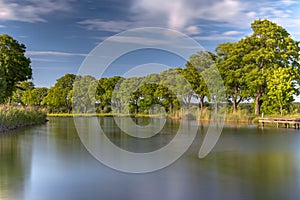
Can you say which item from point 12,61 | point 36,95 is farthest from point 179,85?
point 36,95

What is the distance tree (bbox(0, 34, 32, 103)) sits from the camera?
24250 mm

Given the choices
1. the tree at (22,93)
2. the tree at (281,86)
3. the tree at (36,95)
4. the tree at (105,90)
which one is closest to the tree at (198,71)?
the tree at (281,86)

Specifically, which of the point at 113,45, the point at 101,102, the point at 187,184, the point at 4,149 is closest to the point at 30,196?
the point at 187,184

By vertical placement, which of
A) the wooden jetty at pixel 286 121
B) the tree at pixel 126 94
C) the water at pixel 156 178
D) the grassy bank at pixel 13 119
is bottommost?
the water at pixel 156 178

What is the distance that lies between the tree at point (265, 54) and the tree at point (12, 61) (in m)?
15.6

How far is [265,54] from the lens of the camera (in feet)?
80.4

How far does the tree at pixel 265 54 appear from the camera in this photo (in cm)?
2458

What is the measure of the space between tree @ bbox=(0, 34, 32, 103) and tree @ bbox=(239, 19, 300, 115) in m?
15.6

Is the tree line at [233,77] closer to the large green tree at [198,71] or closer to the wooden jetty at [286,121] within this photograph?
the large green tree at [198,71]

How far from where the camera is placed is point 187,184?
5555 millimetres

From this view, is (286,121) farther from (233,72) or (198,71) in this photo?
(198,71)

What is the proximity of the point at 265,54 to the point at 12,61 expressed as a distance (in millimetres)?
17106

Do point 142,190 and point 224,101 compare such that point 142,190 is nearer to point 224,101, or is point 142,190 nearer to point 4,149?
point 4,149

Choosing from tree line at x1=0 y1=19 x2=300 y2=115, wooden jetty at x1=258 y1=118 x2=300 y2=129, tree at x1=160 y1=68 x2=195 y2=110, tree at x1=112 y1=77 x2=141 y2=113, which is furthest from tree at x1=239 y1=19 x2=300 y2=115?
tree at x1=112 y1=77 x2=141 y2=113
